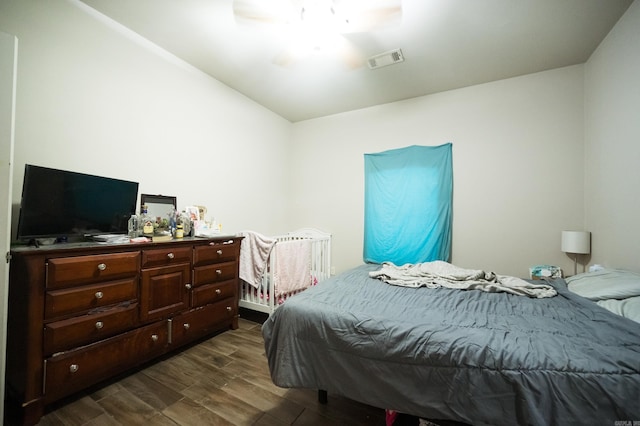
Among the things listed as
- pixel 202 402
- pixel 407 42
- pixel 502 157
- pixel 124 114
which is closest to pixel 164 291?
pixel 202 402

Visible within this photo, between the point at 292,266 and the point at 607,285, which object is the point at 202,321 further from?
the point at 607,285

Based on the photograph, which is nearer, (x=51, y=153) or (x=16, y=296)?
(x=16, y=296)

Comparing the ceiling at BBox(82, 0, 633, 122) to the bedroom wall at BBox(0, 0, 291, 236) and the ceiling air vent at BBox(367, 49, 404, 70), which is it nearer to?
the ceiling air vent at BBox(367, 49, 404, 70)

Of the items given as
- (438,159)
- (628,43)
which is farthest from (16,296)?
(628,43)

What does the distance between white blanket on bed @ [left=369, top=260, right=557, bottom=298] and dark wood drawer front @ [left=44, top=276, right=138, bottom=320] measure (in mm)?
1789

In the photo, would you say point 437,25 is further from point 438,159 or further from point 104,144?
point 104,144

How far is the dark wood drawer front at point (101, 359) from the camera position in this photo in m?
1.30

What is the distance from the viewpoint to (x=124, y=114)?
203cm

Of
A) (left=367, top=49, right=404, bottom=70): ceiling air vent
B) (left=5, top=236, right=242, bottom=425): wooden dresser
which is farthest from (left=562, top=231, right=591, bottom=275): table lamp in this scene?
(left=5, top=236, right=242, bottom=425): wooden dresser

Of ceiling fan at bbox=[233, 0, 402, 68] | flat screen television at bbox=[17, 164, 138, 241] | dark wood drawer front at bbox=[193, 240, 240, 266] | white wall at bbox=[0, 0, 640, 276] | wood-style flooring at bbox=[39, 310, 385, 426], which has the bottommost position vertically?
wood-style flooring at bbox=[39, 310, 385, 426]

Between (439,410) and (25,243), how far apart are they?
8.00 ft

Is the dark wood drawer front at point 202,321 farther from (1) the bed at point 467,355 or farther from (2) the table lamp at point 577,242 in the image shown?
(2) the table lamp at point 577,242

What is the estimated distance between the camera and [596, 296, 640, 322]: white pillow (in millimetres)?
1147

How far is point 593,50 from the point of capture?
2.19m
